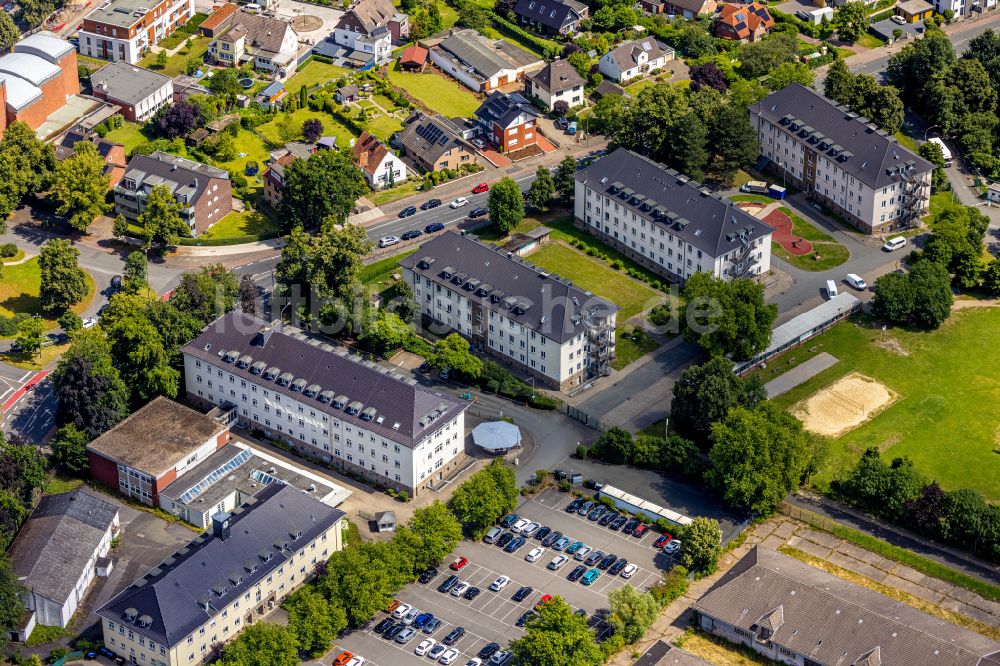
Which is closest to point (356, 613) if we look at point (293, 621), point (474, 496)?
point (293, 621)

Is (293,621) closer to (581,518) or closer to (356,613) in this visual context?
(356,613)

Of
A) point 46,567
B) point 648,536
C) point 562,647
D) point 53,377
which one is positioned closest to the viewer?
point 562,647

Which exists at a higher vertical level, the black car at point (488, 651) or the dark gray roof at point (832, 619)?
the dark gray roof at point (832, 619)

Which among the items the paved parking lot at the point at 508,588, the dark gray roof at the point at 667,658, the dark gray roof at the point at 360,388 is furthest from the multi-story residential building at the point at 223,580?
the dark gray roof at the point at 667,658

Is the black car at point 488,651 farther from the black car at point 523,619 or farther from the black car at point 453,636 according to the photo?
the black car at point 523,619

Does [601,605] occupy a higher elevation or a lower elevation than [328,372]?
lower

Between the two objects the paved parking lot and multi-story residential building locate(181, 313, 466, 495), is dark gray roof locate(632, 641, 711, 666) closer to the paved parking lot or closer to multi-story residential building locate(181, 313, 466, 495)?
the paved parking lot

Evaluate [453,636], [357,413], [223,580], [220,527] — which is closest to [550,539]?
[453,636]
